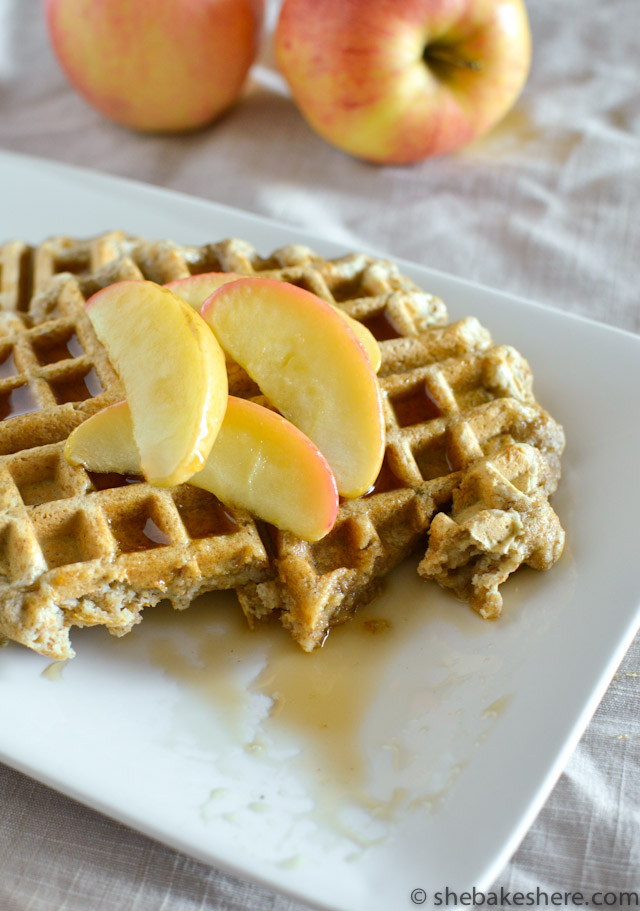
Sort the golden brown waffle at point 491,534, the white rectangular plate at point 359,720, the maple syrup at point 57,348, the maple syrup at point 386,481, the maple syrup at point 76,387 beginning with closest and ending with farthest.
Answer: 1. the white rectangular plate at point 359,720
2. the golden brown waffle at point 491,534
3. the maple syrup at point 386,481
4. the maple syrup at point 76,387
5. the maple syrup at point 57,348

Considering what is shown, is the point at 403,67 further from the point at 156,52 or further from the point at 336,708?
the point at 336,708

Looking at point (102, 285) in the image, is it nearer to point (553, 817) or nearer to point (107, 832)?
point (107, 832)

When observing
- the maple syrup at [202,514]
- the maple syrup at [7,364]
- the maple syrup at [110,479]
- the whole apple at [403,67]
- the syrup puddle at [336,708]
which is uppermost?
the whole apple at [403,67]

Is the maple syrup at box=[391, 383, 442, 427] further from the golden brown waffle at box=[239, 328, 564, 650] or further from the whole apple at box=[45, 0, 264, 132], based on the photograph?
the whole apple at box=[45, 0, 264, 132]

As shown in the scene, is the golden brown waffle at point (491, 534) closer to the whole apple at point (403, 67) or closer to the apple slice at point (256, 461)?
the apple slice at point (256, 461)

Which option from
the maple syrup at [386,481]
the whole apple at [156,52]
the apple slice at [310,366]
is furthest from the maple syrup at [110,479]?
the whole apple at [156,52]

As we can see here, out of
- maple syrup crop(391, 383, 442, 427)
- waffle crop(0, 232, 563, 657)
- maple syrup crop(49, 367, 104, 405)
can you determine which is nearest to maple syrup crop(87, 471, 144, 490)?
waffle crop(0, 232, 563, 657)

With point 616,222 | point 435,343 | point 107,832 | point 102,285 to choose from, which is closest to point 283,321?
point 435,343
